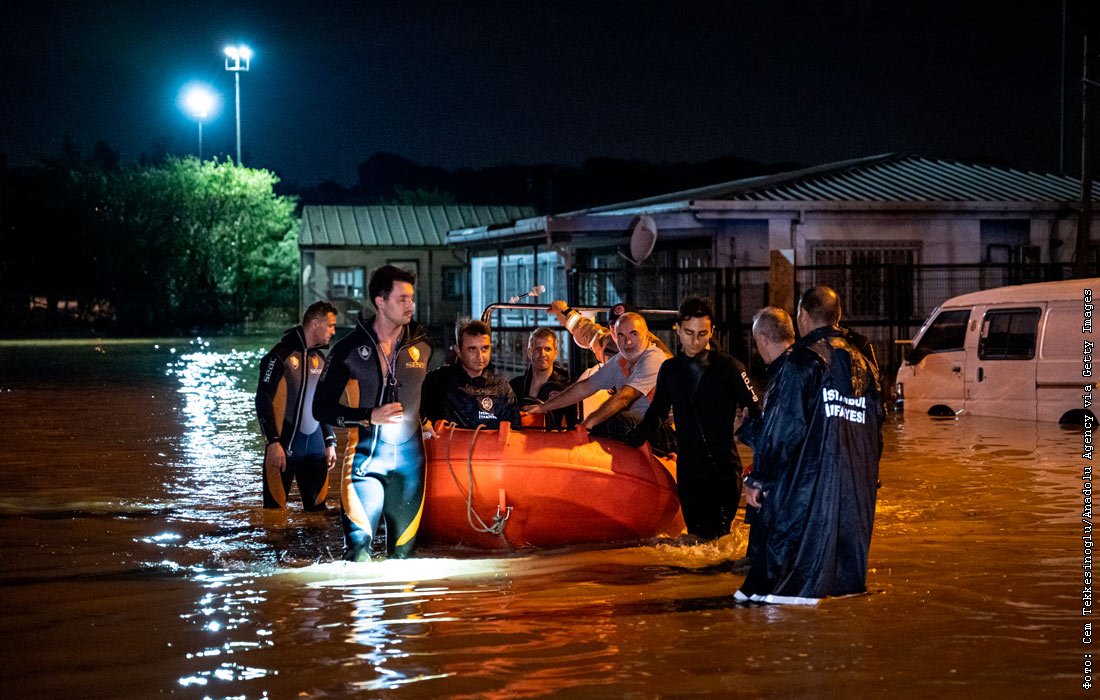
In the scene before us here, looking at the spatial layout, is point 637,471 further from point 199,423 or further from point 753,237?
point 753,237

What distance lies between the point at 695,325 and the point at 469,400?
162 cm

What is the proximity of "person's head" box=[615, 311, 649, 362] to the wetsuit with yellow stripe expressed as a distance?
1.98 m

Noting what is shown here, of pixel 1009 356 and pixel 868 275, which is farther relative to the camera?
pixel 868 275

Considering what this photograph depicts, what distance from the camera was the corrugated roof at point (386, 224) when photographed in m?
51.6

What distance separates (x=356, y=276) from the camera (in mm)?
54406

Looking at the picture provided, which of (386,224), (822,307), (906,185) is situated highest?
(386,224)

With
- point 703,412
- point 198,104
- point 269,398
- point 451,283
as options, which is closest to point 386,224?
point 451,283

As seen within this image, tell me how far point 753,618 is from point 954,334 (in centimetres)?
1195

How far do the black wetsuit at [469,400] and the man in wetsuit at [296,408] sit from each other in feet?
3.75

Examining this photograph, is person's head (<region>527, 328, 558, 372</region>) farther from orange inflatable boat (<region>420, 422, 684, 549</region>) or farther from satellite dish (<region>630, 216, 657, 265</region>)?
satellite dish (<region>630, 216, 657, 265</region>)

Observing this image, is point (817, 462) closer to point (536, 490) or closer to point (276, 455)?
point (536, 490)

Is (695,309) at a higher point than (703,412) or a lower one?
higher

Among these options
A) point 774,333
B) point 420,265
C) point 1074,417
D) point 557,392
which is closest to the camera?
point 774,333

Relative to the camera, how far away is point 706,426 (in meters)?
8.66
